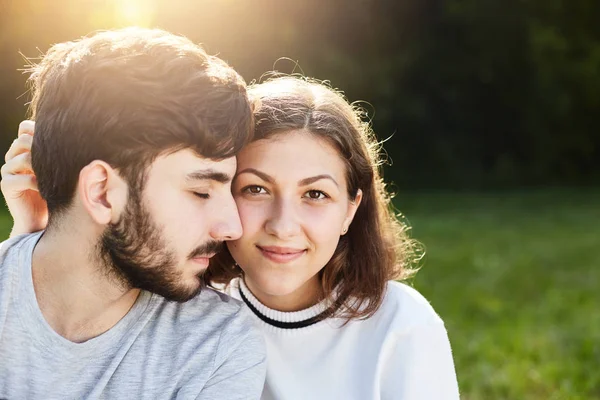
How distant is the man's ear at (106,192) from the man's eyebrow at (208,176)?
0.19m

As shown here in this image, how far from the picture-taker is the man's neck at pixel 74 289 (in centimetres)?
241

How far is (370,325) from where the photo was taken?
110 inches

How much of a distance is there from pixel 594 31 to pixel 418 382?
59.7ft

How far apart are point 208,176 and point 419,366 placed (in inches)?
37.2

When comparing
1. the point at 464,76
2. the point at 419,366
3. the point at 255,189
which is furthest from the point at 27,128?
the point at 464,76

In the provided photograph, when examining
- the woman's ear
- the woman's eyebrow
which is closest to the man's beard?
the woman's eyebrow

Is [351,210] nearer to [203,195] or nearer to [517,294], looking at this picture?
[203,195]

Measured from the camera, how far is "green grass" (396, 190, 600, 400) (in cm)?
486

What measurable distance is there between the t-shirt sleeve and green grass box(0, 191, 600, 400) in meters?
2.38

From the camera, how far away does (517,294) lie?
7090 mm

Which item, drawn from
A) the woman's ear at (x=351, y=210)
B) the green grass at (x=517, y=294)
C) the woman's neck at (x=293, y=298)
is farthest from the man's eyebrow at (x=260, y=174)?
the green grass at (x=517, y=294)

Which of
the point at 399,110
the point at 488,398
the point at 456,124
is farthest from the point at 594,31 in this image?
the point at 488,398

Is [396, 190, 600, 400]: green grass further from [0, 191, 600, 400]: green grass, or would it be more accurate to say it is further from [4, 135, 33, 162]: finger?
[4, 135, 33, 162]: finger

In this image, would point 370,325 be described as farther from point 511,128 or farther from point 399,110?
point 511,128
